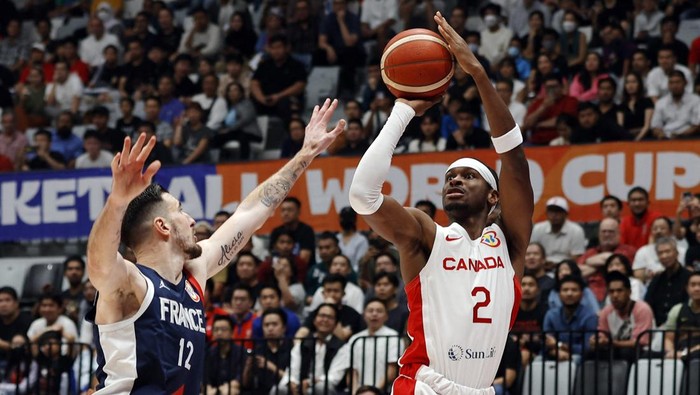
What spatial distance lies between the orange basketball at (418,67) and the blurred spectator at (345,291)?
6.54m

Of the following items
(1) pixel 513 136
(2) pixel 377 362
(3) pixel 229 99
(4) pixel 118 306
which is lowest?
(2) pixel 377 362

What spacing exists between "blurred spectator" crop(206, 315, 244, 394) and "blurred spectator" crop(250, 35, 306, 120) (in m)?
7.25

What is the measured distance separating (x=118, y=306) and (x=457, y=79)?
40.7 feet

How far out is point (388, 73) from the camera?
805cm

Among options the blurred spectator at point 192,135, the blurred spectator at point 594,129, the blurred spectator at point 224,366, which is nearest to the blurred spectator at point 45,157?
the blurred spectator at point 192,135

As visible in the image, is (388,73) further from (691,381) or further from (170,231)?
(691,381)

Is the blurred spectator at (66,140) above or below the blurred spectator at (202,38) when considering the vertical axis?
below

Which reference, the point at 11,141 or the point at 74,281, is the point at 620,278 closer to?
the point at 74,281

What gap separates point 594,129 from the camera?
16578 millimetres

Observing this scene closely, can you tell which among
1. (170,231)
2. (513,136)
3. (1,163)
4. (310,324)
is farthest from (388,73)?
(1,163)

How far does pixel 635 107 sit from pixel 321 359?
20.1 ft

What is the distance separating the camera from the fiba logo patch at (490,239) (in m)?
7.95

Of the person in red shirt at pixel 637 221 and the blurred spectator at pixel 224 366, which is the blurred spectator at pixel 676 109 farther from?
the blurred spectator at pixel 224 366

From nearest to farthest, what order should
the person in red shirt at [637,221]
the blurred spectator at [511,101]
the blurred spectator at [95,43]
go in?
the person in red shirt at [637,221]
the blurred spectator at [511,101]
the blurred spectator at [95,43]
